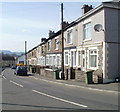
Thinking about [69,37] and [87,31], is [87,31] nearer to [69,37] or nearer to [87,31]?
[87,31]

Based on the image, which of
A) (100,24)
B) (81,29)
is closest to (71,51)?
(81,29)

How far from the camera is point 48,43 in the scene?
142ft

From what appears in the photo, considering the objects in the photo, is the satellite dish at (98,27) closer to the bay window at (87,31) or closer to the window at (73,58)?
the bay window at (87,31)

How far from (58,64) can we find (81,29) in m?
11.5

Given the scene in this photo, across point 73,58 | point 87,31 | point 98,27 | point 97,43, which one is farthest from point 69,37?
point 98,27

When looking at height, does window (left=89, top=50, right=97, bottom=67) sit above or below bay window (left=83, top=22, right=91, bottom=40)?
below

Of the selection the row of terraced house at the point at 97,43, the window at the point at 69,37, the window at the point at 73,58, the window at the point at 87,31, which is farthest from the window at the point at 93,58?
the window at the point at 69,37

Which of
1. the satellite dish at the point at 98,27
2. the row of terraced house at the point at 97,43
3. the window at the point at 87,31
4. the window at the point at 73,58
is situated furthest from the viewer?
the window at the point at 73,58

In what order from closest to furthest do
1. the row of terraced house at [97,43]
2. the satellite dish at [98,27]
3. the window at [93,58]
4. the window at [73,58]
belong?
the row of terraced house at [97,43]
the satellite dish at [98,27]
the window at [93,58]
the window at [73,58]

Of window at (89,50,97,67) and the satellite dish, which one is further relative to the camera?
window at (89,50,97,67)

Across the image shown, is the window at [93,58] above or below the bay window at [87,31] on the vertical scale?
below

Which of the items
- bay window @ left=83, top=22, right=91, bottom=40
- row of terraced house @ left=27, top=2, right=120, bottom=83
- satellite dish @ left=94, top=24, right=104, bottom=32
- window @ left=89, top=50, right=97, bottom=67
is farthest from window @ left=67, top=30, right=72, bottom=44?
satellite dish @ left=94, top=24, right=104, bottom=32

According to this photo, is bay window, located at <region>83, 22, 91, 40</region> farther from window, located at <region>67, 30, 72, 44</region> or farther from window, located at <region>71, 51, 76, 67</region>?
window, located at <region>67, 30, 72, 44</region>

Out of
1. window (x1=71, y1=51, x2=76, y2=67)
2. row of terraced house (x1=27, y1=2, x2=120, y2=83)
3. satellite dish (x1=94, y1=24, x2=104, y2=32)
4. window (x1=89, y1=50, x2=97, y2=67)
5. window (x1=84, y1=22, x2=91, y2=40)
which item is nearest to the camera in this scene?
row of terraced house (x1=27, y1=2, x2=120, y2=83)
